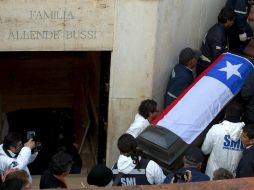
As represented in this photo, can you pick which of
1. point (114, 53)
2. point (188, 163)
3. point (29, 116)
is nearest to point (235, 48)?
point (114, 53)

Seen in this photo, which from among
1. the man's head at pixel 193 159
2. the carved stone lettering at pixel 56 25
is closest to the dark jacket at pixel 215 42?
the carved stone lettering at pixel 56 25

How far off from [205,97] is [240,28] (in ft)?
5.86

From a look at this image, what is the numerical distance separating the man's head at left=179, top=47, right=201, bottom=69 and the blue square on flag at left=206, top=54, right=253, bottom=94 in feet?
0.90

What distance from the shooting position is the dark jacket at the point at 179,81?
831 centimetres

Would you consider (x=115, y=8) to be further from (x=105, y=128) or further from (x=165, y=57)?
(x=105, y=128)

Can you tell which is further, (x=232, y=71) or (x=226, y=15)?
(x=226, y=15)

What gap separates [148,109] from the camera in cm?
741

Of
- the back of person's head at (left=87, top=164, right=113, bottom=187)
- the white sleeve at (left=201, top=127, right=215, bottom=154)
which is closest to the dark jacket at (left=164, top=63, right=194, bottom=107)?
the white sleeve at (left=201, top=127, right=215, bottom=154)

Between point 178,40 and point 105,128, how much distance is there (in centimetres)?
167

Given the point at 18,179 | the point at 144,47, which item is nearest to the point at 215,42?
the point at 144,47

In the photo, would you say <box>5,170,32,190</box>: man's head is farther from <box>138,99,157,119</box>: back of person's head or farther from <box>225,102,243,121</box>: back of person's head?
<box>225,102,243,121</box>: back of person's head

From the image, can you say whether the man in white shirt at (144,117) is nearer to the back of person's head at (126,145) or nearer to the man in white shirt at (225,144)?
the man in white shirt at (225,144)

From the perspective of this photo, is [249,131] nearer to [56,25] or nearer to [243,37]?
[56,25]

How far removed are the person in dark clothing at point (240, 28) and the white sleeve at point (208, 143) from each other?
2.75 metres
